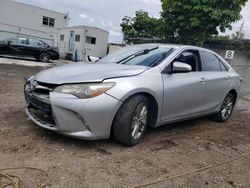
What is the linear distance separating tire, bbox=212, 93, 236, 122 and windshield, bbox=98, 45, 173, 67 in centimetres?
220

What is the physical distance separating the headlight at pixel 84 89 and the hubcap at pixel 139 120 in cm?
63

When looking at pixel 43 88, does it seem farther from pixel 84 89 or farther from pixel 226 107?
pixel 226 107

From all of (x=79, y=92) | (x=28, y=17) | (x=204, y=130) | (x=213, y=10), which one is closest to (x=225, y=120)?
(x=204, y=130)

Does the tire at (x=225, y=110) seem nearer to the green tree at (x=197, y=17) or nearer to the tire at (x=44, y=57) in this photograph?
the green tree at (x=197, y=17)

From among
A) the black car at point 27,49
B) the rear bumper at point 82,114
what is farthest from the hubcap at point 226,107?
the black car at point 27,49

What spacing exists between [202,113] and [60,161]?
3148mm

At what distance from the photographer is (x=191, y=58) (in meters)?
5.56

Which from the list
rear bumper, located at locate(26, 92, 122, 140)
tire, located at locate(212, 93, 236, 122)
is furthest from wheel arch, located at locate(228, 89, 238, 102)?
rear bumper, located at locate(26, 92, 122, 140)

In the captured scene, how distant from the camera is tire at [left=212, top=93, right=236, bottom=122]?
660 cm

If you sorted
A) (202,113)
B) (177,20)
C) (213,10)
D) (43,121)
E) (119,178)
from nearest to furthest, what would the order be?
1. (119,178)
2. (43,121)
3. (202,113)
4. (213,10)
5. (177,20)

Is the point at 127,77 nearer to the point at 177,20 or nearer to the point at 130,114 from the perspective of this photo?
the point at 130,114

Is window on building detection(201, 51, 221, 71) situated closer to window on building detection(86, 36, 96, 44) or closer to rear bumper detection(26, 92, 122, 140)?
rear bumper detection(26, 92, 122, 140)

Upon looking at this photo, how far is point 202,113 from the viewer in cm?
580

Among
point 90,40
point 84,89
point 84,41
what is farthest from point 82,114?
point 90,40
